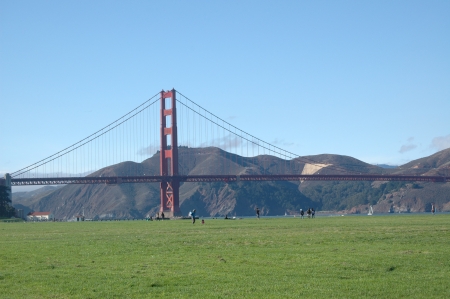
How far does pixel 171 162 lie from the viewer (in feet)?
306

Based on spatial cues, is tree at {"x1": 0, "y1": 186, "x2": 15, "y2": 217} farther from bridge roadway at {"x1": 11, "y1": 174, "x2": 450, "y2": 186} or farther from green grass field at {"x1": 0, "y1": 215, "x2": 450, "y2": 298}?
green grass field at {"x1": 0, "y1": 215, "x2": 450, "y2": 298}

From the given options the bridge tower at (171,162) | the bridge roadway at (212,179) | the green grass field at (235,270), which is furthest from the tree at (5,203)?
the green grass field at (235,270)

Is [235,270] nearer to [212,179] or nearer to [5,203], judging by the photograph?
[212,179]

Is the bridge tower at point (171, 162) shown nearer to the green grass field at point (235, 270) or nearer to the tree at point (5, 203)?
the tree at point (5, 203)

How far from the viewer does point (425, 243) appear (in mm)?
18469

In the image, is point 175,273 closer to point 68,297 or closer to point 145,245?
point 68,297

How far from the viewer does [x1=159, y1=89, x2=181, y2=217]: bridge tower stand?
9019cm

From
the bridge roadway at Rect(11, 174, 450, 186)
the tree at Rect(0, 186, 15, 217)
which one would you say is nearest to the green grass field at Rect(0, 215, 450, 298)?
the bridge roadway at Rect(11, 174, 450, 186)

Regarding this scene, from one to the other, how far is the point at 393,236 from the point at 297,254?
22.1 feet

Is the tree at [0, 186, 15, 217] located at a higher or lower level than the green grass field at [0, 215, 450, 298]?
higher

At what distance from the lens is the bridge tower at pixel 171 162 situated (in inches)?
3551

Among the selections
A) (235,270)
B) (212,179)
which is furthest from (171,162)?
(235,270)

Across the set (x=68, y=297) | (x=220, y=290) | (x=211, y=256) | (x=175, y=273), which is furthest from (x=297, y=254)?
(x=68, y=297)

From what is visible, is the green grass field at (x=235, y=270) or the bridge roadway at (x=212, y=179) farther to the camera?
the bridge roadway at (x=212, y=179)
